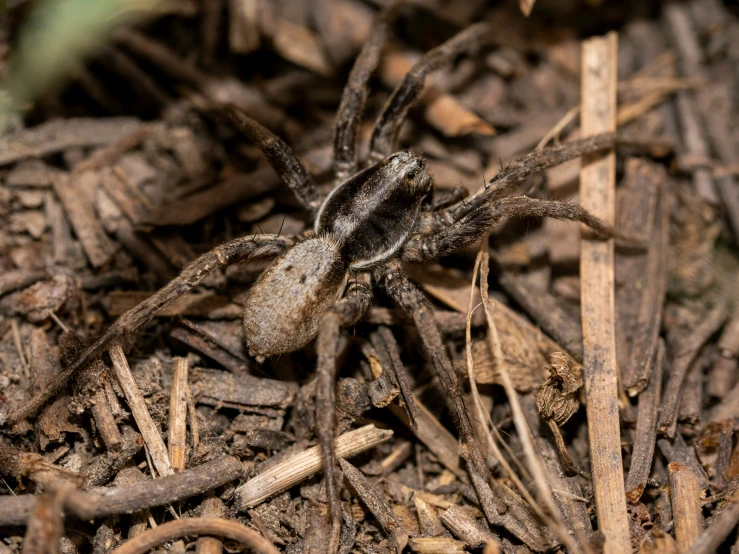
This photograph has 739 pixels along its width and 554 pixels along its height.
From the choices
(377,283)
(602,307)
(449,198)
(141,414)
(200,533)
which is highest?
(449,198)

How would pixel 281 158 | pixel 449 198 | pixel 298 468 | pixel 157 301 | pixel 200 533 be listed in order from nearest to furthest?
pixel 200 533 → pixel 298 468 → pixel 157 301 → pixel 281 158 → pixel 449 198

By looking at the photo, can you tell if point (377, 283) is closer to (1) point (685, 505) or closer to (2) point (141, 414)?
(2) point (141, 414)

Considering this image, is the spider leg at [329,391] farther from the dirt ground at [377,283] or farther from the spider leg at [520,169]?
the spider leg at [520,169]

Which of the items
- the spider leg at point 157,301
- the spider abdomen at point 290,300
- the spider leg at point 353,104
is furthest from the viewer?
the spider leg at point 353,104

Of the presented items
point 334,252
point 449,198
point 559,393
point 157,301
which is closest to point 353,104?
point 449,198

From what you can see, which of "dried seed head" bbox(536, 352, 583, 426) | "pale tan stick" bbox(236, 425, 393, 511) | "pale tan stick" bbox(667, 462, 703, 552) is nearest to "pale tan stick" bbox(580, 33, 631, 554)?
"dried seed head" bbox(536, 352, 583, 426)

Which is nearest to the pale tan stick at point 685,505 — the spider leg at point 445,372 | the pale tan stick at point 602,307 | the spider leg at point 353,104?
the pale tan stick at point 602,307
